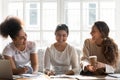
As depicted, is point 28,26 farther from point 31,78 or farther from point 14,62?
point 31,78

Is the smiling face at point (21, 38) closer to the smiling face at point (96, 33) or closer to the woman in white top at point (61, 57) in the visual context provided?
the woman in white top at point (61, 57)

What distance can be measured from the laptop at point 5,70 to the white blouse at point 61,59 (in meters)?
0.96

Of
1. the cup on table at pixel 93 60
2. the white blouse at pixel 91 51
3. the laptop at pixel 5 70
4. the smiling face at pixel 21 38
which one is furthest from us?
the white blouse at pixel 91 51

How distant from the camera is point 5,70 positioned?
2346mm

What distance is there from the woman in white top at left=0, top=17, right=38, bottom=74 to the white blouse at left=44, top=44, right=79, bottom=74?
0.25 metres

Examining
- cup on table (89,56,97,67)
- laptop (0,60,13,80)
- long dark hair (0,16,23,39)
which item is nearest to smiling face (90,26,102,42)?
cup on table (89,56,97,67)

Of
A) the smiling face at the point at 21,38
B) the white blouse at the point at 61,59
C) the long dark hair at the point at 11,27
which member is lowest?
the white blouse at the point at 61,59

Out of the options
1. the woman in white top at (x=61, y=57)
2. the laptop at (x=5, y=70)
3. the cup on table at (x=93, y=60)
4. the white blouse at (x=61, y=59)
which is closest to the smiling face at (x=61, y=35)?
the woman in white top at (x=61, y=57)

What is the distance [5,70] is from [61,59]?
1.09m

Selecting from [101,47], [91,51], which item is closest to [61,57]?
[91,51]

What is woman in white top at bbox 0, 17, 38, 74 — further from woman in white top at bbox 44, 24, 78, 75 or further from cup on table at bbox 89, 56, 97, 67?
cup on table at bbox 89, 56, 97, 67

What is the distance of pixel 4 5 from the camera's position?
166 inches

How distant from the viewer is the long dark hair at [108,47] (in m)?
3.06

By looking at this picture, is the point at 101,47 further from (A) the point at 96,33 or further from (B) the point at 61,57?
(B) the point at 61,57
